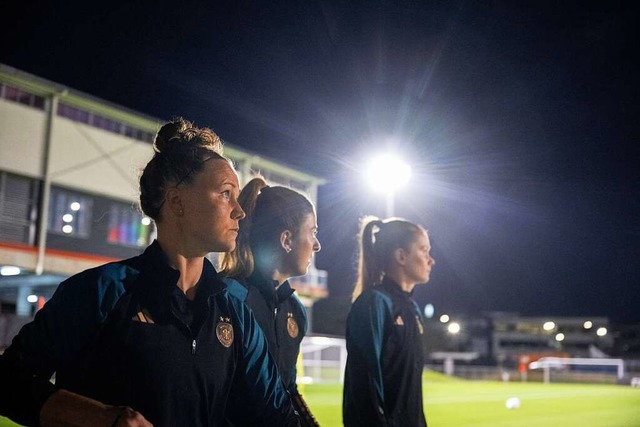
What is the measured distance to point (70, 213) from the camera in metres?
26.7

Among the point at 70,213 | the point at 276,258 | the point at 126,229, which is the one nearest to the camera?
the point at 276,258

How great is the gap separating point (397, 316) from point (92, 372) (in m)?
2.69

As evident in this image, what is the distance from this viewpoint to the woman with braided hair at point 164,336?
1927mm

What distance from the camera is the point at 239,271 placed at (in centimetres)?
377

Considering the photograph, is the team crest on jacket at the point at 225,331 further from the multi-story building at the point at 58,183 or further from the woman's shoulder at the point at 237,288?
the multi-story building at the point at 58,183

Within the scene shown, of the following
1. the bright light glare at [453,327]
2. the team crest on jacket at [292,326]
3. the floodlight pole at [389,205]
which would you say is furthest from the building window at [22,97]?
the bright light glare at [453,327]

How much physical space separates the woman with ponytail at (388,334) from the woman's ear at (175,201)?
2.04 m

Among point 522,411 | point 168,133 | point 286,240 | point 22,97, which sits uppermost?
point 22,97

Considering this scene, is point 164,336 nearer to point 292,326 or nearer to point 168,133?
point 168,133

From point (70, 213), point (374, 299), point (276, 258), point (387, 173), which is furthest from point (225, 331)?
point (70, 213)

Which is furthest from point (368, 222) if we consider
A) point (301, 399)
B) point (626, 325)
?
point (626, 325)

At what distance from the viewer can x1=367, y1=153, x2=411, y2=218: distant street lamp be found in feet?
48.2

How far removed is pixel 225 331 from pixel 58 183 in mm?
24770

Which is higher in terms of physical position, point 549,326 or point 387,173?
point 549,326
